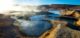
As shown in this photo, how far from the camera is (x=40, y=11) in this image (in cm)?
142

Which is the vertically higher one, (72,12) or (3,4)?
(3,4)

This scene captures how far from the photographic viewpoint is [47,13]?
1.41 meters

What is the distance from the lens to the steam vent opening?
1.38 meters

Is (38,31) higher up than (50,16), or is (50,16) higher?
(50,16)

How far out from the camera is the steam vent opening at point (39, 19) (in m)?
1.38

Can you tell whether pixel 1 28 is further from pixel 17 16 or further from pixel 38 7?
pixel 38 7

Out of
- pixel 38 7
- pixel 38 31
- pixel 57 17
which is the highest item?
pixel 38 7

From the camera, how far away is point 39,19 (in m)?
1.40

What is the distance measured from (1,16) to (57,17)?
20.7 inches

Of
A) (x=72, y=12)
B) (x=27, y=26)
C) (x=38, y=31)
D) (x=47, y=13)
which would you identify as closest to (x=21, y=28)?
(x=27, y=26)

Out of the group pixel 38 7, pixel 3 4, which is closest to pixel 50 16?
pixel 38 7

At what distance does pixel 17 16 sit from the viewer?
1.42 meters

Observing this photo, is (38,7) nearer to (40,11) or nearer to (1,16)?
(40,11)

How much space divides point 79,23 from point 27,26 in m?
0.48
